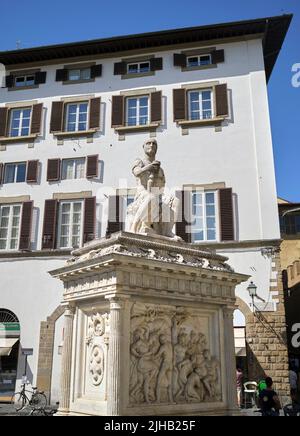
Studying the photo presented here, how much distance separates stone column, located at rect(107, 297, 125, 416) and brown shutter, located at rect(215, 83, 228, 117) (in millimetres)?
15497

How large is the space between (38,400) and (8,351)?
3.30m

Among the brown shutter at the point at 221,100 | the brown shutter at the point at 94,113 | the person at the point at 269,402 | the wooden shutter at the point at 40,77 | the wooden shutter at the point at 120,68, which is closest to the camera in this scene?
the person at the point at 269,402

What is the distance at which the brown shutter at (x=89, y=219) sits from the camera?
2030 cm

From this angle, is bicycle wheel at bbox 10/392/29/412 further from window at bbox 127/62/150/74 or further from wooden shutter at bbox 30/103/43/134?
window at bbox 127/62/150/74

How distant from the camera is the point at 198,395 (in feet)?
24.9

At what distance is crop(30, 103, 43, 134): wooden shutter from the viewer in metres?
22.5

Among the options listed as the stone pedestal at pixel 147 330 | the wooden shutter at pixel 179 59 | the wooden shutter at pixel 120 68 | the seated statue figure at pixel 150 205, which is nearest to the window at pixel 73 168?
the wooden shutter at pixel 120 68

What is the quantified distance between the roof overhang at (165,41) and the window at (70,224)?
7.71 meters

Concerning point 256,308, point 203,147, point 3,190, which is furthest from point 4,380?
point 203,147

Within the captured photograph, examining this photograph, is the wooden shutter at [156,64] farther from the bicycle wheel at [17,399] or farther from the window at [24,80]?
the bicycle wheel at [17,399]

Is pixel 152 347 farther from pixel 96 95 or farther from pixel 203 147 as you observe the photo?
pixel 96 95

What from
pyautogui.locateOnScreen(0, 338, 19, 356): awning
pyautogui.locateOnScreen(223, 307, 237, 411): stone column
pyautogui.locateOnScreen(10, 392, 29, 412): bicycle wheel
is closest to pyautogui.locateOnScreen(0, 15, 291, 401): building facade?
pyautogui.locateOnScreen(0, 338, 19, 356): awning

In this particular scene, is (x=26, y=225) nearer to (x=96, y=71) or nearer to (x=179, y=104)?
(x=96, y=71)

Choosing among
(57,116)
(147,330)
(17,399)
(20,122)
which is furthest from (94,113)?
(147,330)
